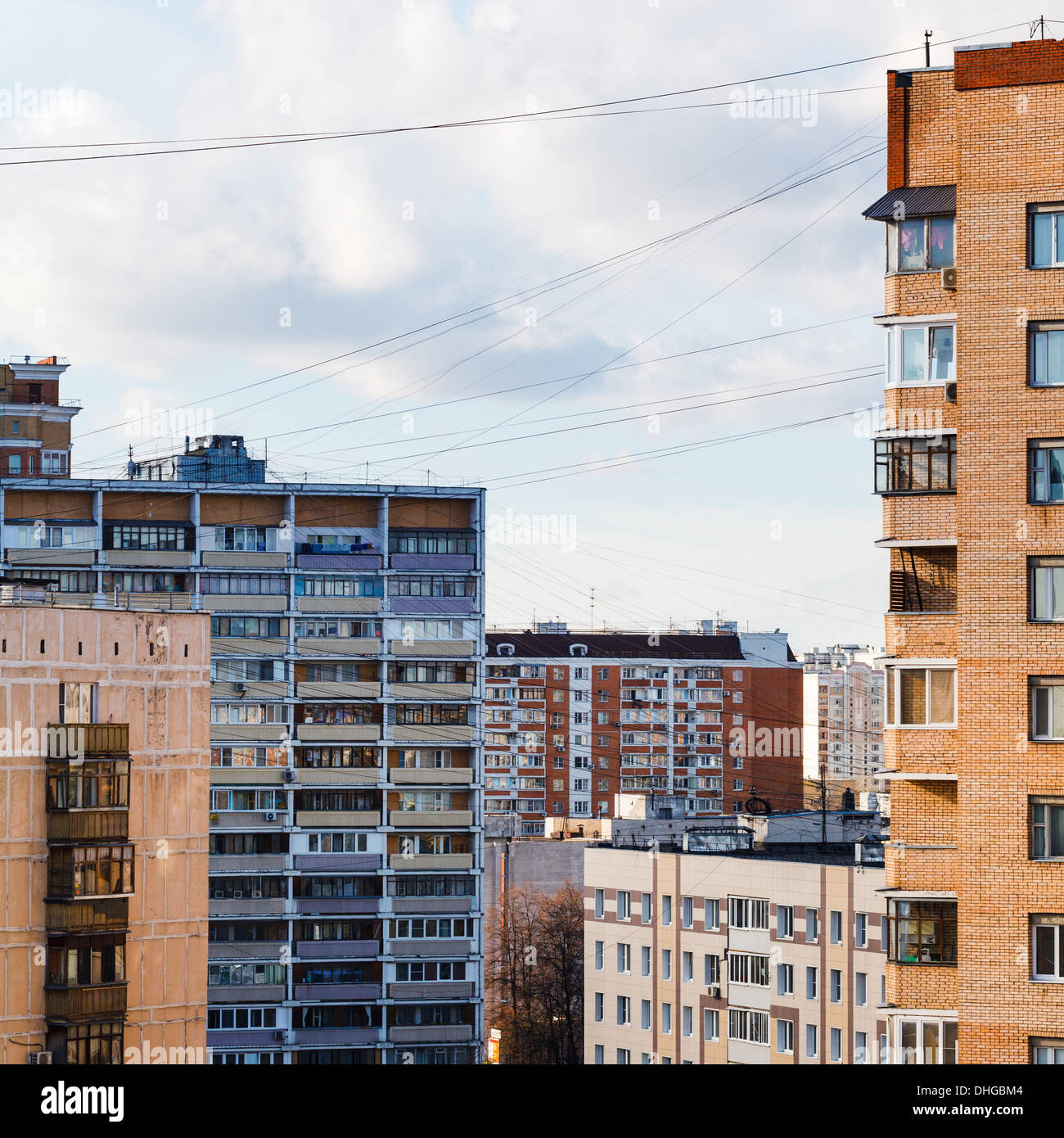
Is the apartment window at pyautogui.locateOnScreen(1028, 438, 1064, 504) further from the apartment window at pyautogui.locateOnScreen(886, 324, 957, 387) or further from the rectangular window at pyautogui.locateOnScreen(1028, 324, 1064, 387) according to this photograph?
the apartment window at pyautogui.locateOnScreen(886, 324, 957, 387)

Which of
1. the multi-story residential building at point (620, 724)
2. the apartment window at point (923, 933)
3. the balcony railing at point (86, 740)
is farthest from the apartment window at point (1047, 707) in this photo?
the multi-story residential building at point (620, 724)

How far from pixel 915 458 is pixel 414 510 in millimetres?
62701

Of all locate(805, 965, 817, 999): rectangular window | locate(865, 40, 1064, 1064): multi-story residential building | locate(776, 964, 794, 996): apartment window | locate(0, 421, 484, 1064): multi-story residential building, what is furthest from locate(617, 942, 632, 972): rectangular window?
locate(865, 40, 1064, 1064): multi-story residential building

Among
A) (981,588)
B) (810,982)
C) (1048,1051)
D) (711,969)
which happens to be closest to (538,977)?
(711,969)

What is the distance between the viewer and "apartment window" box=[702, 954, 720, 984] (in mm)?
74938

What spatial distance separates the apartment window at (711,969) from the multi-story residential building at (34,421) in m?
55.0

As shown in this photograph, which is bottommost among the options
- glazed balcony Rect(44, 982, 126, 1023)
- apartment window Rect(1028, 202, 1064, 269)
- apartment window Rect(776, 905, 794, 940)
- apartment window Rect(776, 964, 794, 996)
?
apartment window Rect(776, 964, 794, 996)

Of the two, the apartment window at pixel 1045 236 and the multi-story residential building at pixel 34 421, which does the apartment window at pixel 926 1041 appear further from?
the multi-story residential building at pixel 34 421

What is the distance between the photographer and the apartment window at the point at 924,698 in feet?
106

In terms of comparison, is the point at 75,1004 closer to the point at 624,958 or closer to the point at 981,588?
the point at 981,588

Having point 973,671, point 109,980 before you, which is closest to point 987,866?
point 973,671

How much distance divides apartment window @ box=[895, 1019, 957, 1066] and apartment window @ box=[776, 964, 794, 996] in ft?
131

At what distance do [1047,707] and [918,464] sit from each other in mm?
5369
